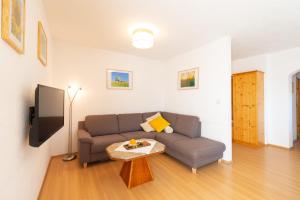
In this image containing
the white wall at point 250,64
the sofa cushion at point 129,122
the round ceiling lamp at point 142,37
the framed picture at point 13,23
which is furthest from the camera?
the white wall at point 250,64

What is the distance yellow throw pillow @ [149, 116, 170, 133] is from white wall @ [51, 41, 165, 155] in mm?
709

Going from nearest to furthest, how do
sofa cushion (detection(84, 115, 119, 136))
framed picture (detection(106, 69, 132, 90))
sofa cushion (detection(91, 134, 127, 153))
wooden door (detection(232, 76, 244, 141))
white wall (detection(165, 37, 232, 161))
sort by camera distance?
sofa cushion (detection(91, 134, 127, 153)) < white wall (detection(165, 37, 232, 161)) < sofa cushion (detection(84, 115, 119, 136)) < framed picture (detection(106, 69, 132, 90)) < wooden door (detection(232, 76, 244, 141))

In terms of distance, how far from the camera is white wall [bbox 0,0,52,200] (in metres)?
1.00

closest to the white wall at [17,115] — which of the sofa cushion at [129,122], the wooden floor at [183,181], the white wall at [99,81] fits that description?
the wooden floor at [183,181]

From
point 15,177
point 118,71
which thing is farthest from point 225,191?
point 118,71

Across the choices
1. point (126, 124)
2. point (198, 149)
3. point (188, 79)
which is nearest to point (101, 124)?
point (126, 124)

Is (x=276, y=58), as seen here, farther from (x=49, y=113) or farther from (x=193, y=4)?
(x=49, y=113)

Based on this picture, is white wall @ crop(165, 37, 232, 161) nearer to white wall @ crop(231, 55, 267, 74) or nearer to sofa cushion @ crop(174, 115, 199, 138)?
sofa cushion @ crop(174, 115, 199, 138)

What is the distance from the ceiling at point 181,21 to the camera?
2.02 meters

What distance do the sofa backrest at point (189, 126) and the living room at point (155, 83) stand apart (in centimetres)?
6

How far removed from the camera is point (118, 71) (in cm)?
405

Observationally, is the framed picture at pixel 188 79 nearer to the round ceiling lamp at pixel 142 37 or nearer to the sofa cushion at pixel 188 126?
the sofa cushion at pixel 188 126

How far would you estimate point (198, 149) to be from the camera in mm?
2582

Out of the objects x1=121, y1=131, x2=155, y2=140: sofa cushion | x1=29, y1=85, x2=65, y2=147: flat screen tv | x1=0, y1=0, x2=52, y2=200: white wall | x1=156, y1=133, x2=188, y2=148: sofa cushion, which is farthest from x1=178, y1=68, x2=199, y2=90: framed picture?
x1=0, y1=0, x2=52, y2=200: white wall
